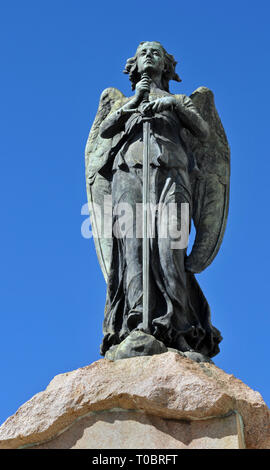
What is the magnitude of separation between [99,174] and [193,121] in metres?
1.21

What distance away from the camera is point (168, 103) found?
30.1 ft

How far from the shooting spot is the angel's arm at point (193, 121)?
9.30 meters

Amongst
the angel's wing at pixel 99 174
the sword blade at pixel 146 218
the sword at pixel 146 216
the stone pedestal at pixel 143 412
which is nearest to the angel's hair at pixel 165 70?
the angel's wing at pixel 99 174

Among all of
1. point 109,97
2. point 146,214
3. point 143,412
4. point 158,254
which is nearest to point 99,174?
point 109,97

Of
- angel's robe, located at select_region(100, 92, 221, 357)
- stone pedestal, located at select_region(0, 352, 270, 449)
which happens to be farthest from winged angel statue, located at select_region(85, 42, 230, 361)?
stone pedestal, located at select_region(0, 352, 270, 449)

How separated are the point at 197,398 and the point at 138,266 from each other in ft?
6.28

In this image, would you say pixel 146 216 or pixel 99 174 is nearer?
pixel 146 216

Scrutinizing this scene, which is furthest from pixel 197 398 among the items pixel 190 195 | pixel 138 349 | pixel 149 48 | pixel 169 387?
pixel 149 48

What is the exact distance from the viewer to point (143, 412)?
7.29 meters

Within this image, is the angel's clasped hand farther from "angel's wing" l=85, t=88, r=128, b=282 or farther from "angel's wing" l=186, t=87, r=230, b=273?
"angel's wing" l=85, t=88, r=128, b=282

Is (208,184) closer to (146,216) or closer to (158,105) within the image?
(158,105)

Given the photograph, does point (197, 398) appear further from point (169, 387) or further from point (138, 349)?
point (138, 349)

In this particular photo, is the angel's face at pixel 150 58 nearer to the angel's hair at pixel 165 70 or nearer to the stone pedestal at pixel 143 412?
the angel's hair at pixel 165 70

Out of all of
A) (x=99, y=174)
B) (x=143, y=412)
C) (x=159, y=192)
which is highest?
(x=99, y=174)
